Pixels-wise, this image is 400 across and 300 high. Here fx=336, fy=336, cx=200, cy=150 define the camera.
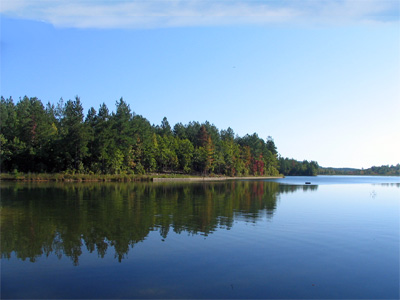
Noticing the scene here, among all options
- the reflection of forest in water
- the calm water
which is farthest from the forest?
the calm water

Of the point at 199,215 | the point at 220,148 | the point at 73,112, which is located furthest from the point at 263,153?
the point at 199,215

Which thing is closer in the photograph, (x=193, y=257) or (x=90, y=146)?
(x=193, y=257)

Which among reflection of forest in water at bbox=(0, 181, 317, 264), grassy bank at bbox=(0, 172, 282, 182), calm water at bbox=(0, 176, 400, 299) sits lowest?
calm water at bbox=(0, 176, 400, 299)

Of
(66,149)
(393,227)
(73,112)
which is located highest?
(73,112)

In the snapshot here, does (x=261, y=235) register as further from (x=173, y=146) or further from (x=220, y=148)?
(x=220, y=148)

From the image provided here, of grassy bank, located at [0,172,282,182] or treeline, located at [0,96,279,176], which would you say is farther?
treeline, located at [0,96,279,176]

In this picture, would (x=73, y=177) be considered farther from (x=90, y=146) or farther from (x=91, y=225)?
(x=91, y=225)

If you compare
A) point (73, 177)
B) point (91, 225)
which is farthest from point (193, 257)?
point (73, 177)

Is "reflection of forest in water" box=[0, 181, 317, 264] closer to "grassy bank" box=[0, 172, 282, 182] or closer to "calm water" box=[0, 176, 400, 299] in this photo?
"calm water" box=[0, 176, 400, 299]

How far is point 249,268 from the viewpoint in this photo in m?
11.4

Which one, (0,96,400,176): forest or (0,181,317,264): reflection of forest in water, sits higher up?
(0,96,400,176): forest

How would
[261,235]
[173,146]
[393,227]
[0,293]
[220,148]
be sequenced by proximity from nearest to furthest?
[0,293] < [261,235] < [393,227] < [173,146] < [220,148]

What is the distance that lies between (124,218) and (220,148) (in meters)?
109

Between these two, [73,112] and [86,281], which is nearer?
[86,281]
